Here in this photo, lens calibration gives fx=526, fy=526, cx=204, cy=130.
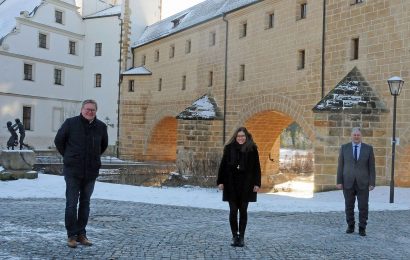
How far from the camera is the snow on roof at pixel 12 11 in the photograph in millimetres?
34803

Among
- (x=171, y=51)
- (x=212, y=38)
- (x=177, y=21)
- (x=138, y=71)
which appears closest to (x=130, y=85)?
(x=138, y=71)

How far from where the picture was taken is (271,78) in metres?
22.0

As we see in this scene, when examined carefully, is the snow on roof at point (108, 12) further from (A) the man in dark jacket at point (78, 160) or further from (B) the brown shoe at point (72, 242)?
(B) the brown shoe at point (72, 242)

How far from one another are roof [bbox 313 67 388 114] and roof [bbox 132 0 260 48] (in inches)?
304

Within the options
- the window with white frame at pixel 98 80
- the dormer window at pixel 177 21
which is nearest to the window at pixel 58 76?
the window with white frame at pixel 98 80

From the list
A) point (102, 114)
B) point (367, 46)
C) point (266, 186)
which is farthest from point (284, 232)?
point (102, 114)

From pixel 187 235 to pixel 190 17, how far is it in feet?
85.6

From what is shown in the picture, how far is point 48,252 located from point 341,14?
15261 millimetres

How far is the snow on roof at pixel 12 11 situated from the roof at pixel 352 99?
24.3m

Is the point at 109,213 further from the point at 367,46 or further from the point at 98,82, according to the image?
the point at 98,82

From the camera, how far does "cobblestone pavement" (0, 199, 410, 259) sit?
6.14m

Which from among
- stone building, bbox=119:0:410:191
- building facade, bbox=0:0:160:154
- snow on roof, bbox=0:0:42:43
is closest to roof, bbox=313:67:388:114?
stone building, bbox=119:0:410:191

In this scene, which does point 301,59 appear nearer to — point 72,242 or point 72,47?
point 72,242

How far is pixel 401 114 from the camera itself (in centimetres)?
1584
